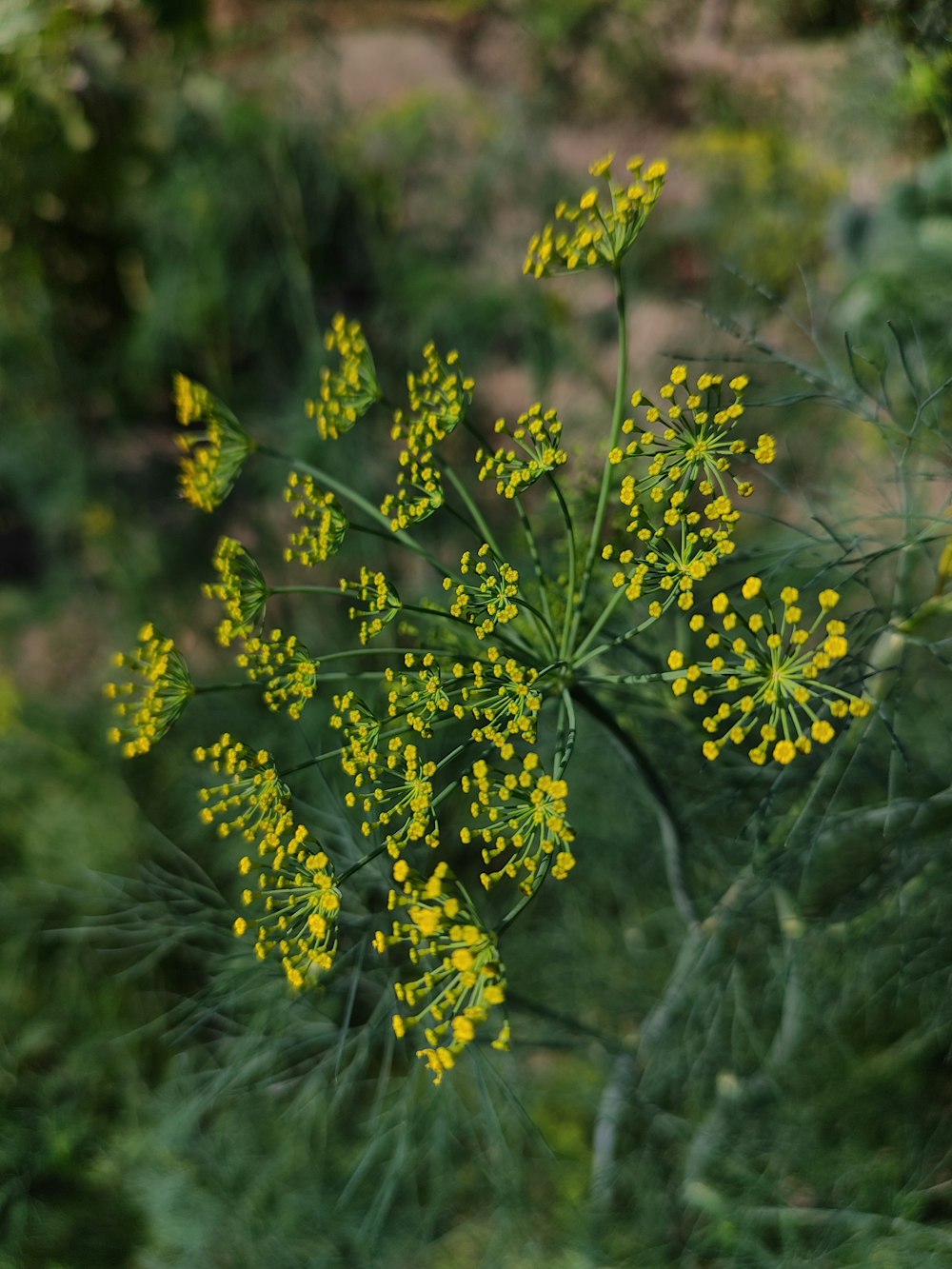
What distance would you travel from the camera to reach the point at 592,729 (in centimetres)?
204

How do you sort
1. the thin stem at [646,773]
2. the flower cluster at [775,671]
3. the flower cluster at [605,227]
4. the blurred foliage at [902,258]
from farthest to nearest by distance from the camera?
the blurred foliage at [902,258] → the thin stem at [646,773] → the flower cluster at [605,227] → the flower cluster at [775,671]

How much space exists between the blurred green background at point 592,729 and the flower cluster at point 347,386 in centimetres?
50

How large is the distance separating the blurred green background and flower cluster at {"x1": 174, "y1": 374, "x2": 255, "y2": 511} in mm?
719

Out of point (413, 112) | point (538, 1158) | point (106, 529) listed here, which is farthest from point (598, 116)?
point (538, 1158)

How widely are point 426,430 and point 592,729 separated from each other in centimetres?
104

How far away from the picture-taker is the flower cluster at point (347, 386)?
1.25 meters

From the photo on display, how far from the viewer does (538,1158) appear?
2447mm

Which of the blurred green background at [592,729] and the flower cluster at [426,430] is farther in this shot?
the blurred green background at [592,729]

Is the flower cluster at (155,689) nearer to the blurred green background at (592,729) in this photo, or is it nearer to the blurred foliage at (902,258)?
the blurred green background at (592,729)

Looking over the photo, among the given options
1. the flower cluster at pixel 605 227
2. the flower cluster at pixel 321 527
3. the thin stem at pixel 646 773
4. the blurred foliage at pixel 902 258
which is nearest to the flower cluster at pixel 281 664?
the flower cluster at pixel 321 527

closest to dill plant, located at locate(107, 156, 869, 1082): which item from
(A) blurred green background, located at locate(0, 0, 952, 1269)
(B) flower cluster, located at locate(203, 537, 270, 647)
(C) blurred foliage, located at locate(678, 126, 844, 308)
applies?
(B) flower cluster, located at locate(203, 537, 270, 647)

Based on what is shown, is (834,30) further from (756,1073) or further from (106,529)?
(756,1073)

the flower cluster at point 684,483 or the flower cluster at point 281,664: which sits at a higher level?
the flower cluster at point 684,483

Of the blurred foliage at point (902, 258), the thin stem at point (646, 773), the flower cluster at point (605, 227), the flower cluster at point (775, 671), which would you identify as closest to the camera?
the flower cluster at point (775, 671)
